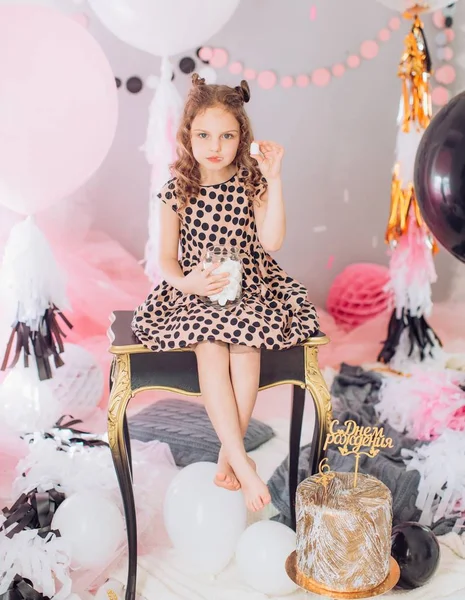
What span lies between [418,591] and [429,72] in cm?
204

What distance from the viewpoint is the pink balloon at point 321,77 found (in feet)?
11.9

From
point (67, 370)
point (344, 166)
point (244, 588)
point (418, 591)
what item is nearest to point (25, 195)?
point (67, 370)

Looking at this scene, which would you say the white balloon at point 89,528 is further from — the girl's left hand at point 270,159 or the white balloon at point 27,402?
the girl's left hand at point 270,159

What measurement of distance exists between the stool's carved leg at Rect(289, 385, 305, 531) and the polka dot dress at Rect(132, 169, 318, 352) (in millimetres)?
249

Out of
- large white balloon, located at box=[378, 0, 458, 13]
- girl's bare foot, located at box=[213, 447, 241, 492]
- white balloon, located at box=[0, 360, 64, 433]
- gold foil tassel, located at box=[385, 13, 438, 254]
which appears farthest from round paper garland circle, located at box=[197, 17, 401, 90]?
girl's bare foot, located at box=[213, 447, 241, 492]

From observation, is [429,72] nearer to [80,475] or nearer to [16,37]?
[16,37]

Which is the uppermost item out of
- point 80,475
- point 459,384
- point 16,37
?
point 16,37

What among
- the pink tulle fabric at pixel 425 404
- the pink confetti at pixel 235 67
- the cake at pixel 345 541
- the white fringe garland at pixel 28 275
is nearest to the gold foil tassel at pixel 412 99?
the pink tulle fabric at pixel 425 404

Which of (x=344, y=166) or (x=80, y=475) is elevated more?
(x=344, y=166)

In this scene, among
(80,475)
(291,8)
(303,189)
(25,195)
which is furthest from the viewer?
(303,189)

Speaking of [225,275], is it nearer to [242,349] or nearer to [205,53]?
[242,349]

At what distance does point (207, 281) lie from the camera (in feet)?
5.79

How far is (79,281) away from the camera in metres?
3.05

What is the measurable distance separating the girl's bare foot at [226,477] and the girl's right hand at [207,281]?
0.39 metres
